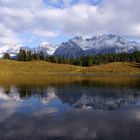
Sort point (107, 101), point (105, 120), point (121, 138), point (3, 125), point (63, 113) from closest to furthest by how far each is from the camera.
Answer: point (121, 138), point (3, 125), point (105, 120), point (63, 113), point (107, 101)

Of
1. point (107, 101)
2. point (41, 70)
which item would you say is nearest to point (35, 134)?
point (107, 101)

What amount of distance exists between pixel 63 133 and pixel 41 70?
177 meters

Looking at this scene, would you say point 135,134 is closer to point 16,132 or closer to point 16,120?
point 16,132

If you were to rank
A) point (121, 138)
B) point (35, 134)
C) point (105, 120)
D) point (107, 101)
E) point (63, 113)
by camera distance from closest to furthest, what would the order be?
point (121, 138) < point (35, 134) < point (105, 120) < point (63, 113) < point (107, 101)

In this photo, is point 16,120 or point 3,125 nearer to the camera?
point 3,125

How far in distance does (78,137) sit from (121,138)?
9.62ft

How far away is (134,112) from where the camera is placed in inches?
1283

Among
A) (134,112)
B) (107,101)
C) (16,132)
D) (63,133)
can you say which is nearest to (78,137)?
(63,133)

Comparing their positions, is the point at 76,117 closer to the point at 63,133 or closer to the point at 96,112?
the point at 96,112

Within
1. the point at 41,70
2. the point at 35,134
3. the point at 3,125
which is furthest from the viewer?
the point at 41,70

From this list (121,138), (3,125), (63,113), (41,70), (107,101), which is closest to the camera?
(121,138)

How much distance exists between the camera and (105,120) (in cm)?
2788

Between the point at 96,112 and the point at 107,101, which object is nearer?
the point at 96,112

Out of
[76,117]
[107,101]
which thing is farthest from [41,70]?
[76,117]
